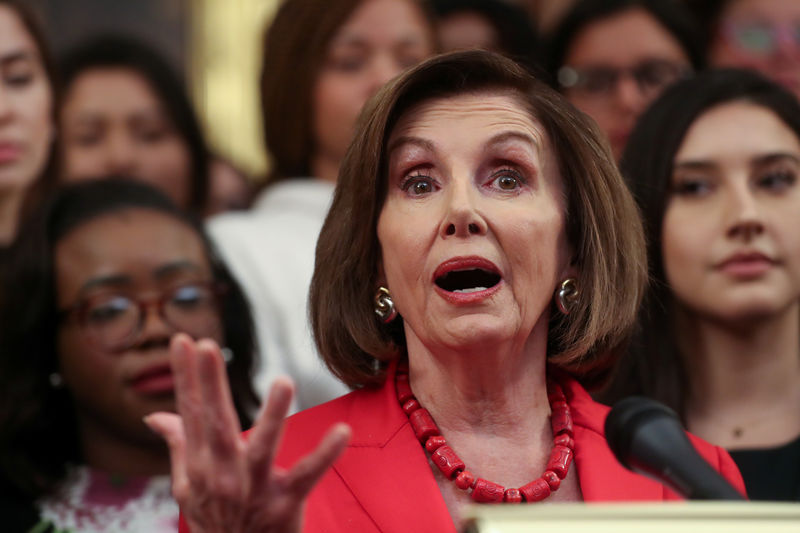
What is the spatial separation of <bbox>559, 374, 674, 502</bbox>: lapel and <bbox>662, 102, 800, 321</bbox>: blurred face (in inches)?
34.5

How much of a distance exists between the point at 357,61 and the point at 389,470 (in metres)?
2.29

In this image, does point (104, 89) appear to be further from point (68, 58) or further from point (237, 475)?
point (237, 475)

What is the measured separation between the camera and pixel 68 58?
555 cm

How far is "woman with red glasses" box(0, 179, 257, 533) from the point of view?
12.4ft

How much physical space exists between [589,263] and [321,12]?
2.11m

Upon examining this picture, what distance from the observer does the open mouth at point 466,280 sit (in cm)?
270

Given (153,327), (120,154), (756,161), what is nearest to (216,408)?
(153,327)

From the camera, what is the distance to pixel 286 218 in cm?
448

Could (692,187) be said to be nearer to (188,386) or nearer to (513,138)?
(513,138)

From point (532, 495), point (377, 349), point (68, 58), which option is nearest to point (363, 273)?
point (377, 349)

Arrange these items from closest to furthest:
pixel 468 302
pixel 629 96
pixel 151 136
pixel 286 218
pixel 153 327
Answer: pixel 468 302 < pixel 153 327 < pixel 286 218 < pixel 629 96 < pixel 151 136

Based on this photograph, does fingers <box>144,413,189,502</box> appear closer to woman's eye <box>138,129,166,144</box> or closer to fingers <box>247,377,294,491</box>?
fingers <box>247,377,294,491</box>

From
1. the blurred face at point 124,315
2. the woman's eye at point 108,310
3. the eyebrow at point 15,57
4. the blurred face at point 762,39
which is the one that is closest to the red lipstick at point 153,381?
the blurred face at point 124,315

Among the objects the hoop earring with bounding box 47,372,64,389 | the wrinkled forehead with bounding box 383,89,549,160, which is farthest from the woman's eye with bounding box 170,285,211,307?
the wrinkled forehead with bounding box 383,89,549,160
